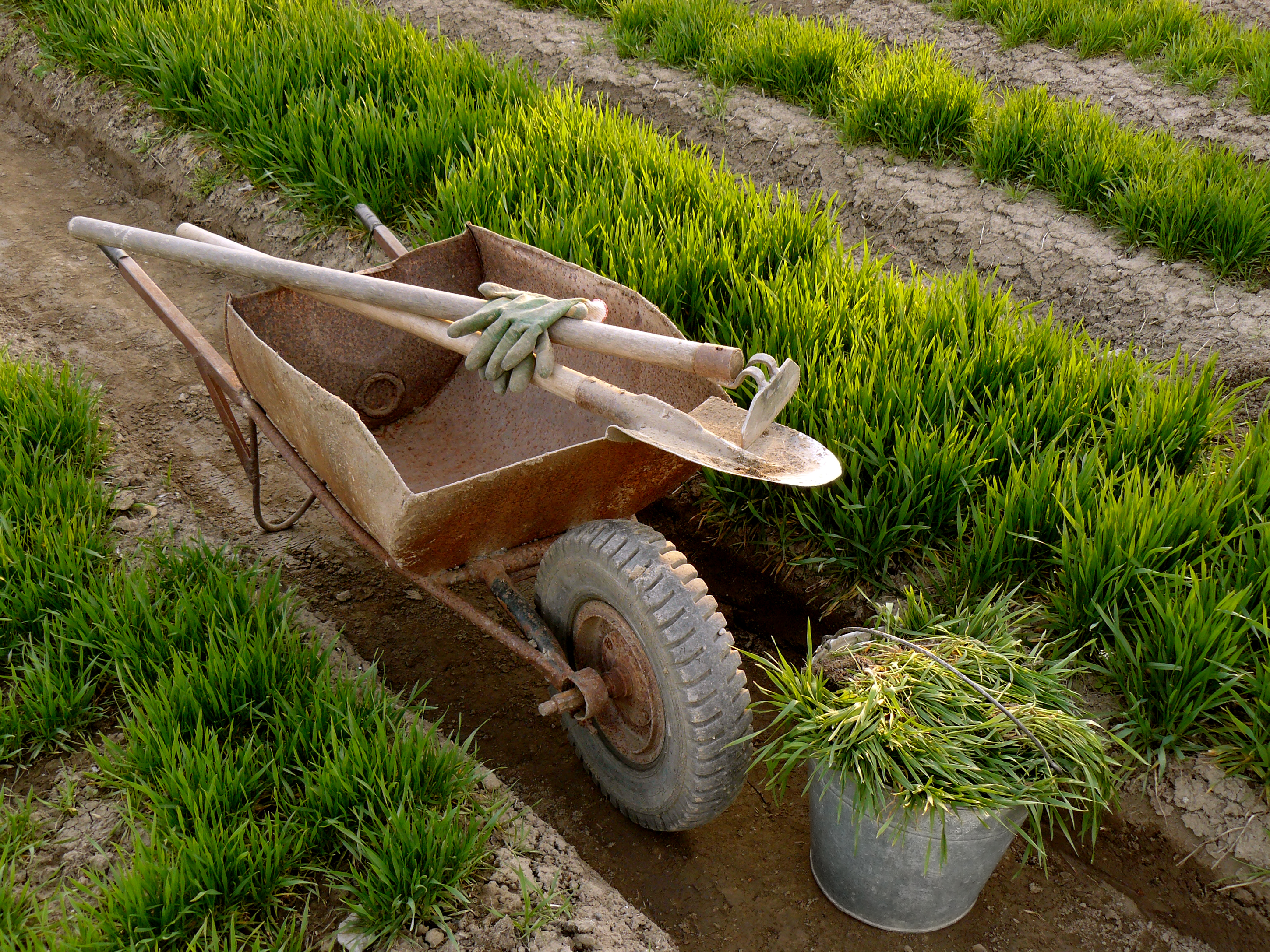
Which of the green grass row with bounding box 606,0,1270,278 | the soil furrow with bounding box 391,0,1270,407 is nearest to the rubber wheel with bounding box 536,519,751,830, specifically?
the soil furrow with bounding box 391,0,1270,407

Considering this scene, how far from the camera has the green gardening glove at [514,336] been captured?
1.82m

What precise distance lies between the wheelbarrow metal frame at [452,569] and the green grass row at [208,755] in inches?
8.7

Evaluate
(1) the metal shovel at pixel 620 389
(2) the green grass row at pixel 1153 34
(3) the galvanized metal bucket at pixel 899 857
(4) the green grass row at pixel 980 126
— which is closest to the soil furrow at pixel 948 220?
(4) the green grass row at pixel 980 126

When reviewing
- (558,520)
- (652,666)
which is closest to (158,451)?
(558,520)

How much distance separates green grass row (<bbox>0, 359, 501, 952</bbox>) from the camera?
5.07 ft

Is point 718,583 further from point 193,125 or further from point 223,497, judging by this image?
point 193,125

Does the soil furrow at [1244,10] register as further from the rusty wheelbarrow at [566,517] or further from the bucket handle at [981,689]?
the bucket handle at [981,689]

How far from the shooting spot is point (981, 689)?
1.58 m

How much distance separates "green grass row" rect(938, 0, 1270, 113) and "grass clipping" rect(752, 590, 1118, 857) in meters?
3.66

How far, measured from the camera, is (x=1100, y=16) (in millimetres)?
4762

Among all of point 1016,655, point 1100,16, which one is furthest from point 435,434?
point 1100,16

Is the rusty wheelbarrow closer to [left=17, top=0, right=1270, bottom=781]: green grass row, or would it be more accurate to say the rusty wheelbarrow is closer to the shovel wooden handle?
the shovel wooden handle

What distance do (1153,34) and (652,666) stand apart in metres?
4.69

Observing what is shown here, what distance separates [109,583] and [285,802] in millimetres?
757
